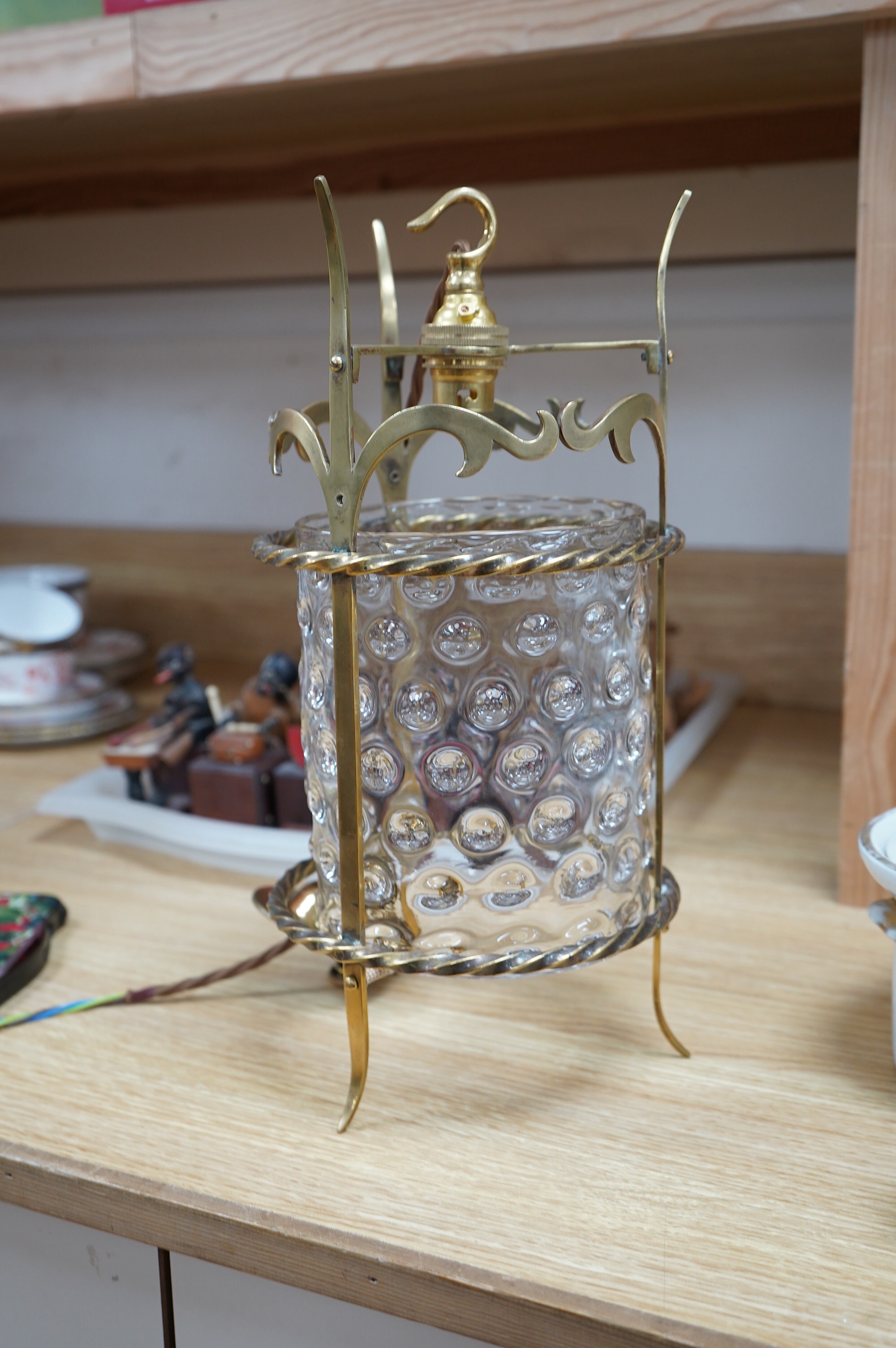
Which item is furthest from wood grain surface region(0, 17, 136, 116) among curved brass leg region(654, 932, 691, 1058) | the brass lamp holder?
curved brass leg region(654, 932, 691, 1058)

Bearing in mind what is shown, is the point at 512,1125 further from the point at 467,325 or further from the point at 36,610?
the point at 36,610

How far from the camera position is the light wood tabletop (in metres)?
0.41

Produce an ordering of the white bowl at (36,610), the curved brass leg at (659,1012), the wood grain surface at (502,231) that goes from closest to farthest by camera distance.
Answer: the curved brass leg at (659,1012), the wood grain surface at (502,231), the white bowl at (36,610)

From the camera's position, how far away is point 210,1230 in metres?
0.45

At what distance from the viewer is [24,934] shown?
0.64m

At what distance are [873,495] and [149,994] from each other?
469mm

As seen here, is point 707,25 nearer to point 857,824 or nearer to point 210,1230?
point 857,824

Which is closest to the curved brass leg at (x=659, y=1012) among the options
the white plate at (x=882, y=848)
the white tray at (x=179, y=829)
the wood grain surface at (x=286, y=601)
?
the white plate at (x=882, y=848)

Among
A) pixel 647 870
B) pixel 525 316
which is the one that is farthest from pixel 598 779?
pixel 525 316

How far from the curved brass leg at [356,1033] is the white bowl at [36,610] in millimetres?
723

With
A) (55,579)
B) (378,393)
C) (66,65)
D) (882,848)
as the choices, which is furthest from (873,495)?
(55,579)

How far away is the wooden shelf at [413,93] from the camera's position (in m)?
0.66

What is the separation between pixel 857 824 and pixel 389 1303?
0.40m

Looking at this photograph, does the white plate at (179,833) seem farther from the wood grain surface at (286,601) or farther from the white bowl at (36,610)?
the wood grain surface at (286,601)
